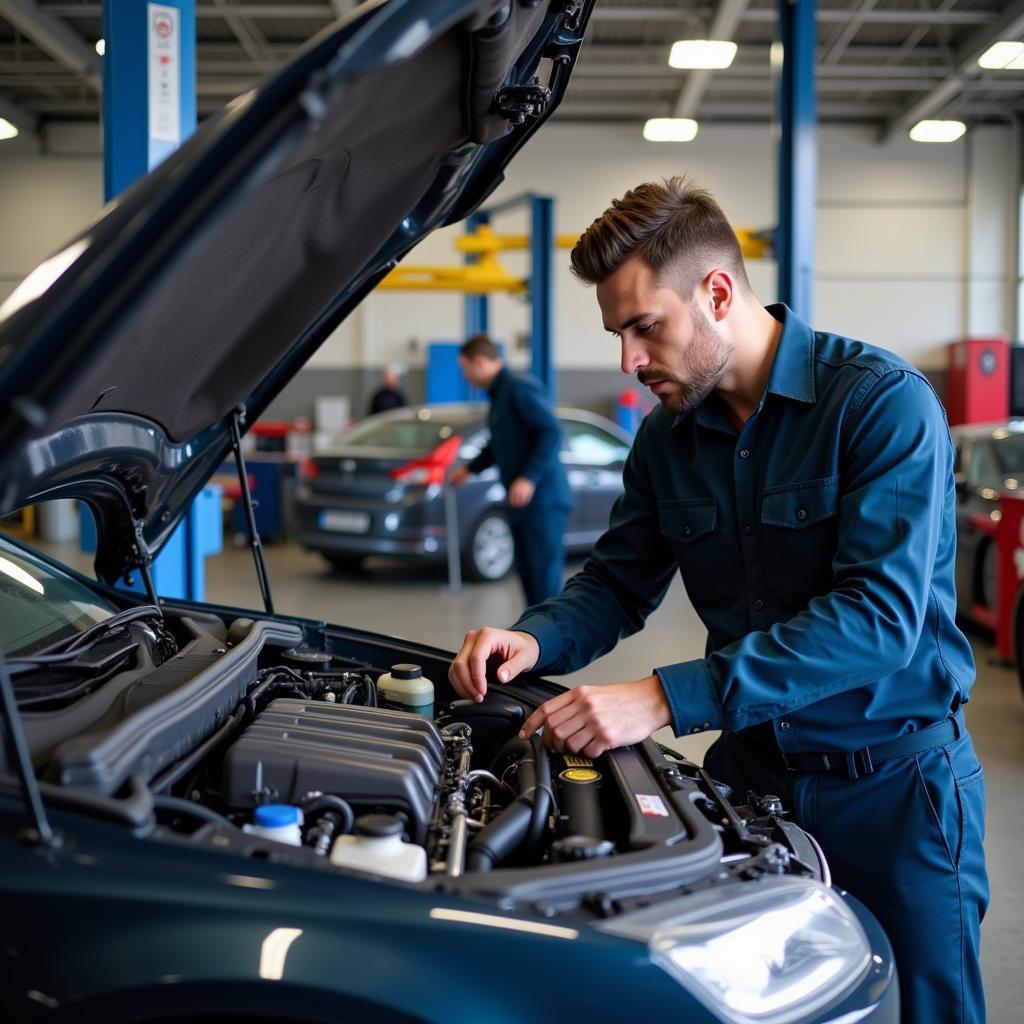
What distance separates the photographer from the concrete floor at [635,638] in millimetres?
2783

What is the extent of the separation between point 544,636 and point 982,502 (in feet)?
13.7

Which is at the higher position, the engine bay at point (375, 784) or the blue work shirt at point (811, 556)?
the blue work shirt at point (811, 556)

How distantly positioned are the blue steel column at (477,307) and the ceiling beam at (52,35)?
14.9 feet

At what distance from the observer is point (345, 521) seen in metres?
7.59

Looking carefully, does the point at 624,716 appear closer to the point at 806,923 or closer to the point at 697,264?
the point at 806,923

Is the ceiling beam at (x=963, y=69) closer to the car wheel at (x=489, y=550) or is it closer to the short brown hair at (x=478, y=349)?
the car wheel at (x=489, y=550)

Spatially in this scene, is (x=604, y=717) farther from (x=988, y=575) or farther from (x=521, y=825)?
(x=988, y=575)

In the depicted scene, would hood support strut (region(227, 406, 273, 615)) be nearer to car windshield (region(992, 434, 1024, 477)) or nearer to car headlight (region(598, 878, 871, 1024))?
car headlight (region(598, 878, 871, 1024))

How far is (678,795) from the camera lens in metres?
1.46

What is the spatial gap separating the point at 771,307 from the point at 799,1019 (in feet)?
3.71

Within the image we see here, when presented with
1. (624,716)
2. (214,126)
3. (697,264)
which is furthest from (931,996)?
(214,126)

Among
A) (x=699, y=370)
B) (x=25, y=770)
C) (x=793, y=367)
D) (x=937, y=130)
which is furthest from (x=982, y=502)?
(x=937, y=130)

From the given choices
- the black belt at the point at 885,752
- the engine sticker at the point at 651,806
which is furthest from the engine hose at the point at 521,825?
the black belt at the point at 885,752

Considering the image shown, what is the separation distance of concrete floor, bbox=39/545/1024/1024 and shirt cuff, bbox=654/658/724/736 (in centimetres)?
133
